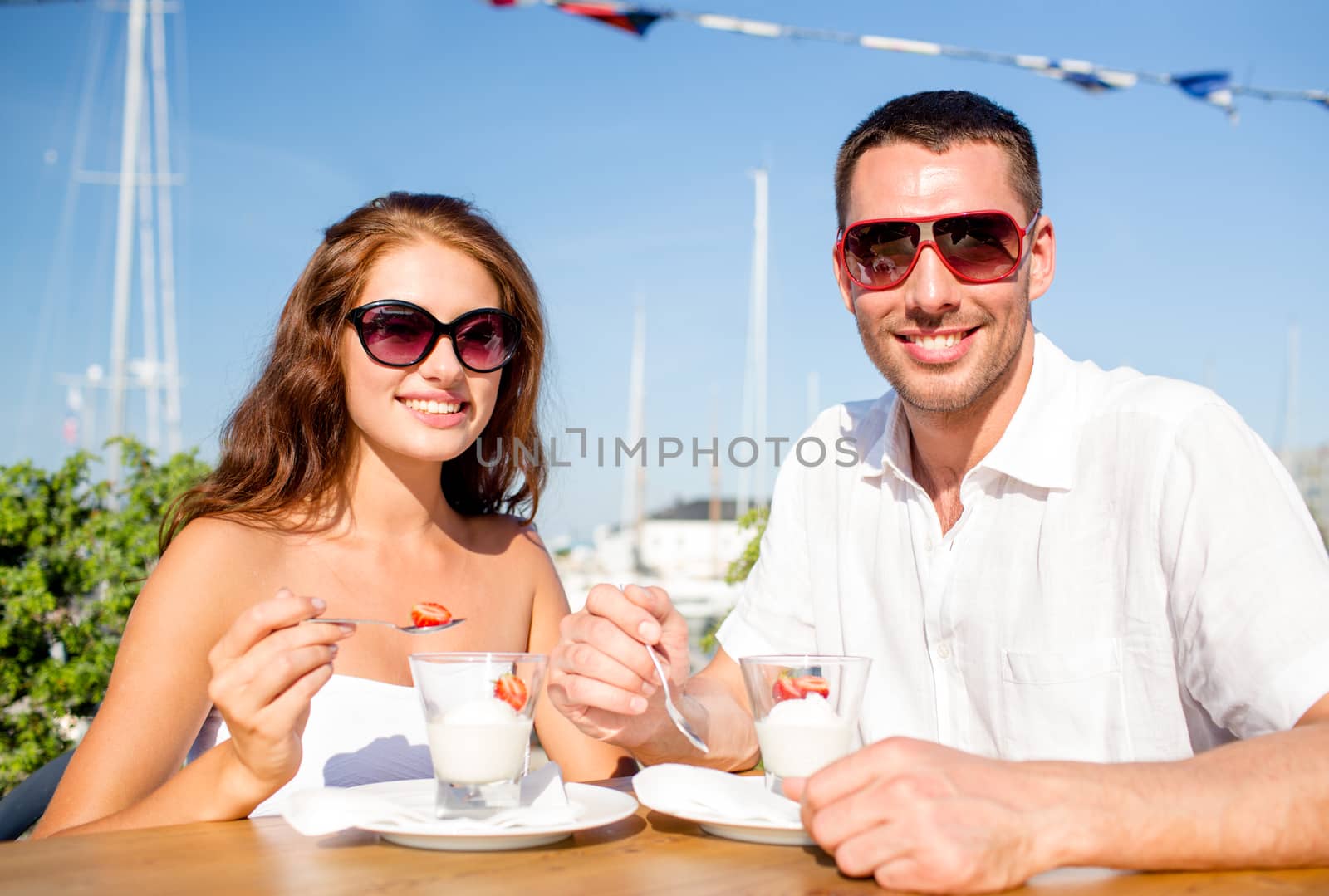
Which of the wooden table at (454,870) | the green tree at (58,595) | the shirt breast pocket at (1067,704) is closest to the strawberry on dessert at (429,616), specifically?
the wooden table at (454,870)

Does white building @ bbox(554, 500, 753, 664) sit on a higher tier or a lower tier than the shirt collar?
lower

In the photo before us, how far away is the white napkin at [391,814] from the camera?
1.49m

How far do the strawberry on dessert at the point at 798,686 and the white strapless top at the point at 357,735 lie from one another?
1.14 metres

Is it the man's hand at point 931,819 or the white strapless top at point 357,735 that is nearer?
the man's hand at point 931,819

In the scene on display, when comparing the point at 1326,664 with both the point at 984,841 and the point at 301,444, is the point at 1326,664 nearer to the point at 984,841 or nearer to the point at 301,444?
the point at 984,841

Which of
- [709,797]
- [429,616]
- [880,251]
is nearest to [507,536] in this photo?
[429,616]

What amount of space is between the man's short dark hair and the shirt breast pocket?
109 centimetres

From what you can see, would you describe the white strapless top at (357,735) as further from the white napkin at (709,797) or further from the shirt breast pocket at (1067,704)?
the shirt breast pocket at (1067,704)

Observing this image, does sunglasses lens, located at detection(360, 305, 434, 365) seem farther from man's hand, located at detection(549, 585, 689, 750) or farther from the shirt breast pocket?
the shirt breast pocket

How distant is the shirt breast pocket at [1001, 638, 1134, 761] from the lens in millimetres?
2271

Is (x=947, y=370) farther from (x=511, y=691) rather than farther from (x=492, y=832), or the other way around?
(x=492, y=832)

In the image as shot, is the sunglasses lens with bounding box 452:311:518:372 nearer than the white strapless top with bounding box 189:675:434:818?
No

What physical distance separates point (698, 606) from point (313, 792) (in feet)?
74.0

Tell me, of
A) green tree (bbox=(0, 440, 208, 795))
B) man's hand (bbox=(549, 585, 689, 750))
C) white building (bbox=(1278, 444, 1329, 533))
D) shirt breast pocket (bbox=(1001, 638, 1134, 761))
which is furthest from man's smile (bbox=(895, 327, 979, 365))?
white building (bbox=(1278, 444, 1329, 533))
